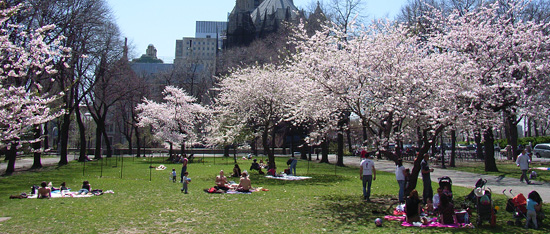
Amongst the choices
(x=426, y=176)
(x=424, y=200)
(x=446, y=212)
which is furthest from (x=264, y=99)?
(x=446, y=212)

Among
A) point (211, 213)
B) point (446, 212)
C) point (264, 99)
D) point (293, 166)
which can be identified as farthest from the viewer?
point (264, 99)

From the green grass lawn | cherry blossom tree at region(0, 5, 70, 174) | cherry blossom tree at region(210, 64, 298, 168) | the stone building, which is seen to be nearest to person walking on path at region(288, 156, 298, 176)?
cherry blossom tree at region(210, 64, 298, 168)

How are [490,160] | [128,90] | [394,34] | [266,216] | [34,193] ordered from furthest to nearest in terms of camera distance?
1. [128,90]
2. [490,160]
3. [34,193]
4. [394,34]
5. [266,216]

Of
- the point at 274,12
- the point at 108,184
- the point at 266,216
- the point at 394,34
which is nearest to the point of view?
the point at 266,216

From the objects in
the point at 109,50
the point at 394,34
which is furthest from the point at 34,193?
the point at 109,50

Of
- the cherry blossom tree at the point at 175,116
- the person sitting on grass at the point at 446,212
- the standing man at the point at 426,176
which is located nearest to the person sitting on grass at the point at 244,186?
the standing man at the point at 426,176

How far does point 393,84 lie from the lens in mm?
12711

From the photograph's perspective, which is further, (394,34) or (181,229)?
(394,34)

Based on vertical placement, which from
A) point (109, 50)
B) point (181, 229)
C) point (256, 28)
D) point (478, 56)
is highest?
point (256, 28)

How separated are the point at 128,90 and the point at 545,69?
38855 millimetres

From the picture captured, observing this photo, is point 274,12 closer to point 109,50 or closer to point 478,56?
point 109,50

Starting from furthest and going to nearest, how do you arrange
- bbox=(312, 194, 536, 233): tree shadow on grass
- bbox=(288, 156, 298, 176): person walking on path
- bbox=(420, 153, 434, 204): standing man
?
bbox=(288, 156, 298, 176): person walking on path, bbox=(420, 153, 434, 204): standing man, bbox=(312, 194, 536, 233): tree shadow on grass

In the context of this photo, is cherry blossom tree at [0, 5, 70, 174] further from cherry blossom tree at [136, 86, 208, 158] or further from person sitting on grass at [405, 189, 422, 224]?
cherry blossom tree at [136, 86, 208, 158]

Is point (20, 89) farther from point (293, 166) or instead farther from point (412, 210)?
point (293, 166)
